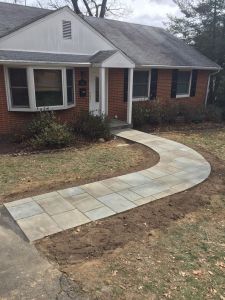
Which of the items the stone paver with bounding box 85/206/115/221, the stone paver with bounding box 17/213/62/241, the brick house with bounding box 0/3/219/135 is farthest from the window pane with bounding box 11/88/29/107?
the stone paver with bounding box 85/206/115/221

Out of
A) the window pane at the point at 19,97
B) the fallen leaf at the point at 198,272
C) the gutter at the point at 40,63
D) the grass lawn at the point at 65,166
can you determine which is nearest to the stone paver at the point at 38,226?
the grass lawn at the point at 65,166

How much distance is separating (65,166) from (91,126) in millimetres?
3200

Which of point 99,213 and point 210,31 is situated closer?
point 99,213

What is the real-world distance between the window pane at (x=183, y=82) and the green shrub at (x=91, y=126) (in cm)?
668

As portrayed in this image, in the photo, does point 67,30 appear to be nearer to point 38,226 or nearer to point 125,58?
point 125,58

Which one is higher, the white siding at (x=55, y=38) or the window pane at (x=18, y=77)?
the white siding at (x=55, y=38)

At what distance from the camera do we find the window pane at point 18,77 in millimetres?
9914

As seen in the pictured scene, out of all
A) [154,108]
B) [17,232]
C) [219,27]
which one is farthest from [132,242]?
[219,27]

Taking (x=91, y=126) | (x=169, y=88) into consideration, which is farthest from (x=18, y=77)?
(x=169, y=88)

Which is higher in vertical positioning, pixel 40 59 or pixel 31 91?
pixel 40 59

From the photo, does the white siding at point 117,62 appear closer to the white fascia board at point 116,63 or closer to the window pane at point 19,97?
the white fascia board at point 116,63

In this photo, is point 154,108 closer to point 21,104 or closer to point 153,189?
point 21,104

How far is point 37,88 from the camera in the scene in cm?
1029

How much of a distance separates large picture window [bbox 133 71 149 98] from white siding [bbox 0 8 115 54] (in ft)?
7.73
